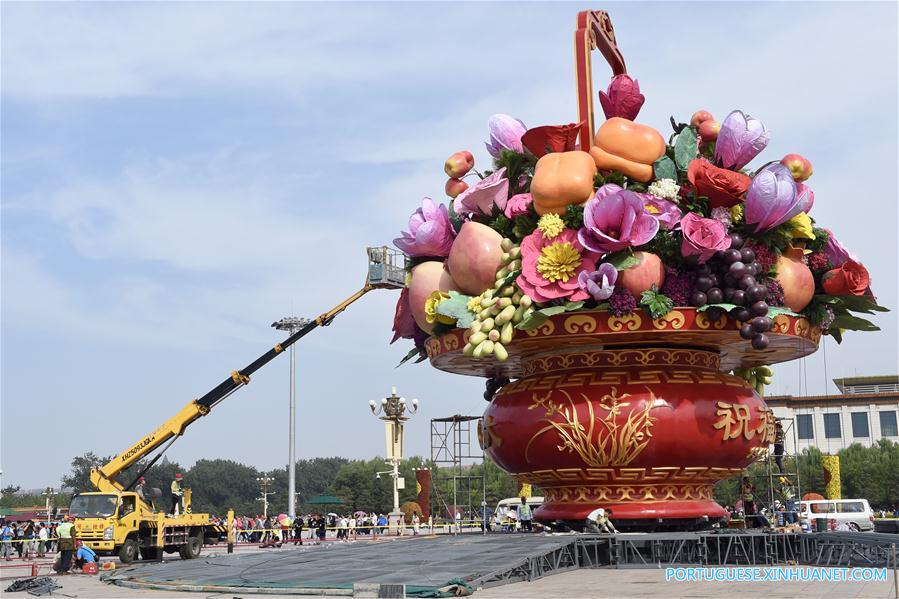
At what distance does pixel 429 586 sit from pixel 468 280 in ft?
23.5

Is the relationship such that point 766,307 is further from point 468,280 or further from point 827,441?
point 827,441

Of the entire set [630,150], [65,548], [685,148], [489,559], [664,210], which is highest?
[685,148]

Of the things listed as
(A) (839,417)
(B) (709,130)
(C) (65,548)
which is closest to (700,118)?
(B) (709,130)

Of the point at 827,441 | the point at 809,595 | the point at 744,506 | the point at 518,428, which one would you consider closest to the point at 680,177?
the point at 518,428

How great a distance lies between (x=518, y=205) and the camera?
18.8 meters

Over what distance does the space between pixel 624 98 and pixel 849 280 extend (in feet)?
18.8

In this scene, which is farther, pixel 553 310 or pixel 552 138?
pixel 552 138

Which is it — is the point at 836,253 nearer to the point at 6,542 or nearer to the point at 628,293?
the point at 628,293

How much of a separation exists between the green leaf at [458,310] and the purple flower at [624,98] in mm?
5224

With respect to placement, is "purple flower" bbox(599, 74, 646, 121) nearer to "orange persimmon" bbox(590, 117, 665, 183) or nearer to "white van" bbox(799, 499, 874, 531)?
"orange persimmon" bbox(590, 117, 665, 183)

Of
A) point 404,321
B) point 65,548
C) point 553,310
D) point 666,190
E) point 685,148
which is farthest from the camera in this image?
point 65,548

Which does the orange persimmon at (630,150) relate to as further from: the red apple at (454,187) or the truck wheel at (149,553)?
the truck wheel at (149,553)

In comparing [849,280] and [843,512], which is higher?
[849,280]

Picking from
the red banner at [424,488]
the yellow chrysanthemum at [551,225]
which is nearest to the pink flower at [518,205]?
the yellow chrysanthemum at [551,225]
